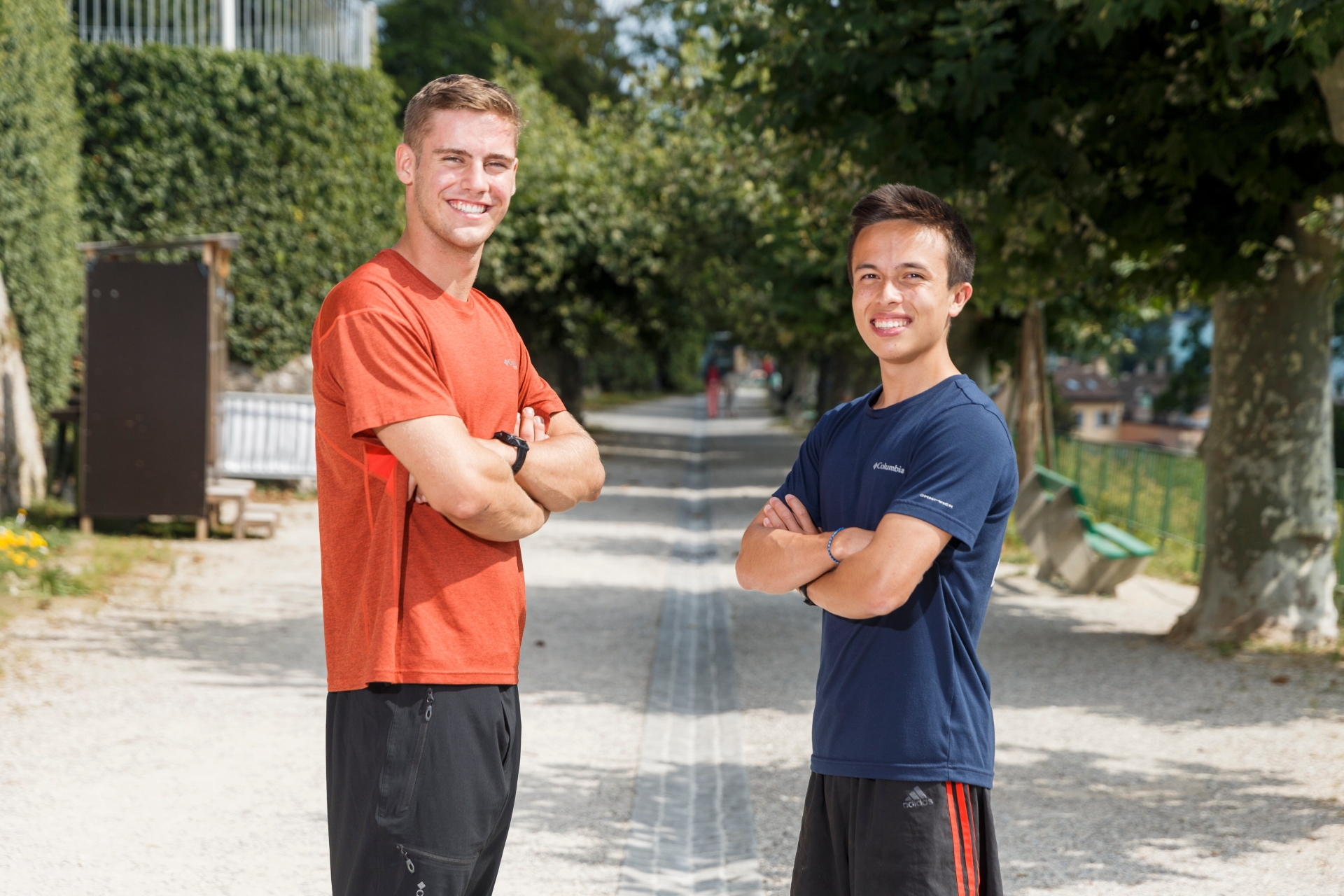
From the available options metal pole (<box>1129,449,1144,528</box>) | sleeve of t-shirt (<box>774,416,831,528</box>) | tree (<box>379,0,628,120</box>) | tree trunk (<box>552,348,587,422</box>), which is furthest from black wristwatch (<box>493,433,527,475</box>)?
tree (<box>379,0,628,120</box>)

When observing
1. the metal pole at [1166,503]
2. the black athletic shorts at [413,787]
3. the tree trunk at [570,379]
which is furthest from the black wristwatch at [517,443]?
the tree trunk at [570,379]

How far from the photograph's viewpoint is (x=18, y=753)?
17.9ft

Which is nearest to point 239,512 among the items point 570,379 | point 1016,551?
point 1016,551

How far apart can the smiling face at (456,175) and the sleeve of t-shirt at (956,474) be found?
0.95 meters

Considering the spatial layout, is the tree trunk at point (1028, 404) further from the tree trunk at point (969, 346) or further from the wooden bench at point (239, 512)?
the wooden bench at point (239, 512)

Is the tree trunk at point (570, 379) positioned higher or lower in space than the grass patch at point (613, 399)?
higher

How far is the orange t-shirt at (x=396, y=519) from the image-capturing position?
2316 millimetres

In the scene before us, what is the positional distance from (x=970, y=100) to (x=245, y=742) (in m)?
4.81

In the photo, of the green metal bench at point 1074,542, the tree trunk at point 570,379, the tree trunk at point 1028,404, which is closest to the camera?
the green metal bench at point 1074,542

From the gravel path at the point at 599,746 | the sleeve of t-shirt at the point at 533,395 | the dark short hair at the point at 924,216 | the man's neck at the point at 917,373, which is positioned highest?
the dark short hair at the point at 924,216

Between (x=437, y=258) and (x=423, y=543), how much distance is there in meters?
0.57

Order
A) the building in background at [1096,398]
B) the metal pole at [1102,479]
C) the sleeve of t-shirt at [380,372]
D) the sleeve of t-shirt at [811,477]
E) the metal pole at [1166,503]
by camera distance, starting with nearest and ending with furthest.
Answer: the sleeve of t-shirt at [380,372]
the sleeve of t-shirt at [811,477]
the metal pole at [1166,503]
the metal pole at [1102,479]
the building in background at [1096,398]

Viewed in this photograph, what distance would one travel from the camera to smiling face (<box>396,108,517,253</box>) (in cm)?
251

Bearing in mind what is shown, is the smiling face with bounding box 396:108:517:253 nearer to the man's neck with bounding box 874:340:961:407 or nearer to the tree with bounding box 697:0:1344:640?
the man's neck with bounding box 874:340:961:407
